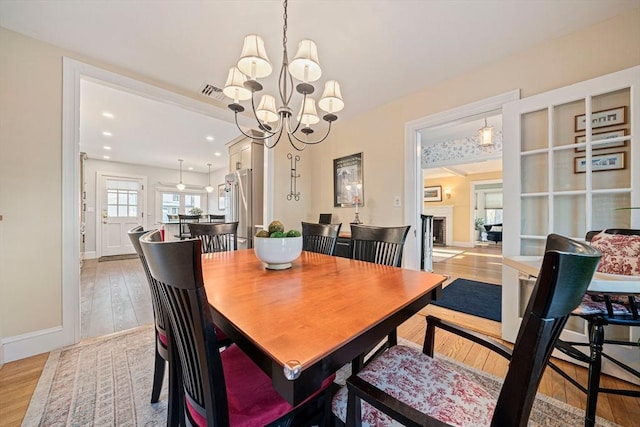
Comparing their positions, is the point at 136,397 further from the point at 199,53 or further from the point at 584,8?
the point at 584,8

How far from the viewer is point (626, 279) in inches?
43.9

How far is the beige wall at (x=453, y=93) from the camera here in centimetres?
168

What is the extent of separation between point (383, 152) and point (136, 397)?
3.10m

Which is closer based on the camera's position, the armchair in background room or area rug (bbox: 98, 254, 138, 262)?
area rug (bbox: 98, 254, 138, 262)

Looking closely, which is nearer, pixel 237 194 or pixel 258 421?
pixel 258 421

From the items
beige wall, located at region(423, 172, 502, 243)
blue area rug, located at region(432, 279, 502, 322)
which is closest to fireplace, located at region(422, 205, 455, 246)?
beige wall, located at region(423, 172, 502, 243)

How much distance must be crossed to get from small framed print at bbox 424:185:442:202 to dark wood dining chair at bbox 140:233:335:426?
8.72 meters

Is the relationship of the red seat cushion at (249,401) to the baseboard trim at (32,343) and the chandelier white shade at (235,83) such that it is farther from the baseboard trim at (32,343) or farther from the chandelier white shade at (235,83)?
the baseboard trim at (32,343)

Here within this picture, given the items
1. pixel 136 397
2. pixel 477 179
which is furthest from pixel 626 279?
pixel 477 179

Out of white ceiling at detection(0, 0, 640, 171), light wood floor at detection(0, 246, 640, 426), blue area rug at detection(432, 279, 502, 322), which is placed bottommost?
light wood floor at detection(0, 246, 640, 426)

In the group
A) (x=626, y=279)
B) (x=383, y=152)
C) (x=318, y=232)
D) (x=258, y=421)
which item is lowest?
(x=258, y=421)

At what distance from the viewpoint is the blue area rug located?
2553 mm

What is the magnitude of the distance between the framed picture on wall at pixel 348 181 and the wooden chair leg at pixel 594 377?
2305 mm

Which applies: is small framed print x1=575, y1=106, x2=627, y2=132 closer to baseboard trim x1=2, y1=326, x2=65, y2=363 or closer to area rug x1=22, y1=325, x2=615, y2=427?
area rug x1=22, y1=325, x2=615, y2=427
